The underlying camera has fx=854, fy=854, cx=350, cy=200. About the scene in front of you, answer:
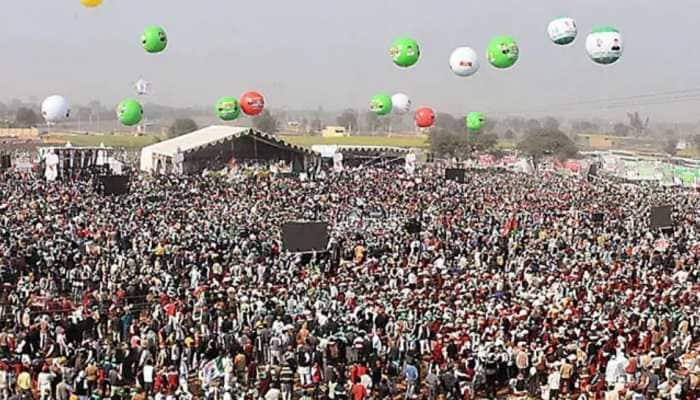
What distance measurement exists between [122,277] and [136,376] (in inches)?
225

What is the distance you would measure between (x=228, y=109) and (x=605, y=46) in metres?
11.1

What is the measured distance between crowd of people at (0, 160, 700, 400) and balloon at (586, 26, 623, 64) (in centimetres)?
502

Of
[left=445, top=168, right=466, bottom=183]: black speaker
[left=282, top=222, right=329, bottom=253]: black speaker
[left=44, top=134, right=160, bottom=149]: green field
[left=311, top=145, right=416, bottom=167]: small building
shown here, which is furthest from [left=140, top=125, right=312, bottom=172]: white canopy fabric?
[left=44, top=134, right=160, bottom=149]: green field

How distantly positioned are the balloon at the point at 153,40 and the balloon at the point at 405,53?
625cm

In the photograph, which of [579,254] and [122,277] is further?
[579,254]

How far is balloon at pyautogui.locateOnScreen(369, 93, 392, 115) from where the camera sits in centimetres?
2923

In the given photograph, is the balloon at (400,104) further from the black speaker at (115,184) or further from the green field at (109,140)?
the green field at (109,140)

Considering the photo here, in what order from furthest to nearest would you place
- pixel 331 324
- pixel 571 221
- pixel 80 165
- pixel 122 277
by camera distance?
1. pixel 80 165
2. pixel 571 221
3. pixel 122 277
4. pixel 331 324

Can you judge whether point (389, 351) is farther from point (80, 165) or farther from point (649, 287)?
point (80, 165)

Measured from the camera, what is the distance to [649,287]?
17.9 metres

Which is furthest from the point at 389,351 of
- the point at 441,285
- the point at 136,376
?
the point at 441,285

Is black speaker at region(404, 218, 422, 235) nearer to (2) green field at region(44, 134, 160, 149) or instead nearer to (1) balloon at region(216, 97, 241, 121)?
(1) balloon at region(216, 97, 241, 121)

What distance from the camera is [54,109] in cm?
2702

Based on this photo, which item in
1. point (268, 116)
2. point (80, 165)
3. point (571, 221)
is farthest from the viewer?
point (268, 116)
